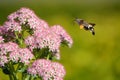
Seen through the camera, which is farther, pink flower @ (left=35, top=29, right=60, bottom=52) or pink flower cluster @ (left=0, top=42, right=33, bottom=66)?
pink flower @ (left=35, top=29, right=60, bottom=52)

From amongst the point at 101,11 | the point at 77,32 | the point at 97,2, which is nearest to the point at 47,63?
the point at 77,32

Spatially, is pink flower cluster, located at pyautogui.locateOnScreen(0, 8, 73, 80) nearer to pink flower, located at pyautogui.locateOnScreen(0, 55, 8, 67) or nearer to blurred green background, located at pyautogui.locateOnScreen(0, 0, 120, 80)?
pink flower, located at pyautogui.locateOnScreen(0, 55, 8, 67)

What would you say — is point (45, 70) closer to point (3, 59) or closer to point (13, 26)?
point (3, 59)

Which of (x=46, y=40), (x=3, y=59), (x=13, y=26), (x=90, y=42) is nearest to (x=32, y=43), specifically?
(x=46, y=40)

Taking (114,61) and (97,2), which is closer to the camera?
(114,61)

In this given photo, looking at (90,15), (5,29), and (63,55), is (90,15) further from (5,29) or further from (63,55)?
(5,29)

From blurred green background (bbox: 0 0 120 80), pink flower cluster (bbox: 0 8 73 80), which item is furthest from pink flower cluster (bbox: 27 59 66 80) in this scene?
blurred green background (bbox: 0 0 120 80)
